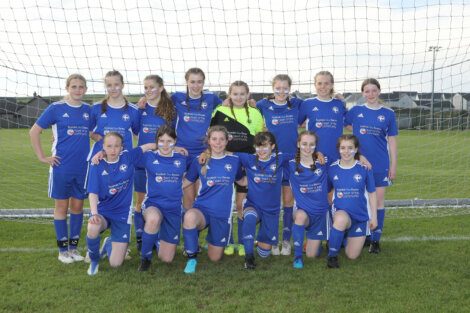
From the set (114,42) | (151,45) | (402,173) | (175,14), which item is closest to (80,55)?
(114,42)

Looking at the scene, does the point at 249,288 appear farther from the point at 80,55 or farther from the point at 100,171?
the point at 80,55

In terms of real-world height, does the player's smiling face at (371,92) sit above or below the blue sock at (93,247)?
above

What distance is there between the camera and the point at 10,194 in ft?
27.7

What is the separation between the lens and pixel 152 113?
461cm

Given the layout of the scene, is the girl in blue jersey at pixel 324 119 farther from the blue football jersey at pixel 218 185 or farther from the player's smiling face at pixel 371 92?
the blue football jersey at pixel 218 185

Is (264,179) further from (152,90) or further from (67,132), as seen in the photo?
(67,132)

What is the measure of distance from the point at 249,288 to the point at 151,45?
11.7 ft

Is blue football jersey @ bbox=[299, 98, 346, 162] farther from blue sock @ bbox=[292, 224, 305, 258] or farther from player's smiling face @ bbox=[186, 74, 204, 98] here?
player's smiling face @ bbox=[186, 74, 204, 98]

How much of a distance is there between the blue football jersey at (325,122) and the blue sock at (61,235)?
251 cm

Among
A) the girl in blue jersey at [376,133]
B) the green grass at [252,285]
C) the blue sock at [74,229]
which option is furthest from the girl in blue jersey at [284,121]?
the blue sock at [74,229]

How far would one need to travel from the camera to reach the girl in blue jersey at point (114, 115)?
4434 millimetres

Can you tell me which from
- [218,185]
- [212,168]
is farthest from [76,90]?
[218,185]

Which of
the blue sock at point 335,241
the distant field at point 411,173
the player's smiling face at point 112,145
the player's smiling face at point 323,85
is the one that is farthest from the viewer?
the distant field at point 411,173

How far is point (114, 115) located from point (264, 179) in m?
1.50
